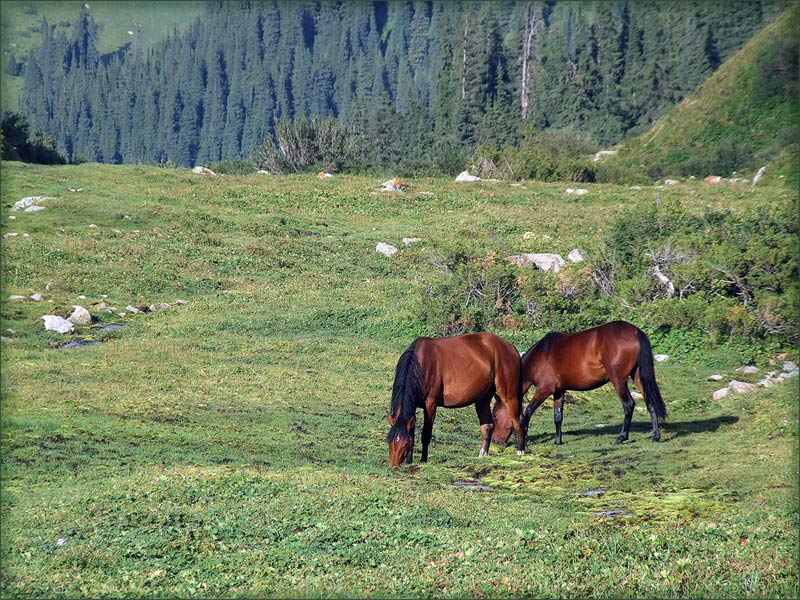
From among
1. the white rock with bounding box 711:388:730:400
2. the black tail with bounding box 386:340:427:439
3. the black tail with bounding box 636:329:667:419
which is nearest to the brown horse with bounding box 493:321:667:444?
the black tail with bounding box 636:329:667:419

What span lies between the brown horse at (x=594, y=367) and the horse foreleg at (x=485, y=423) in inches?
22.3

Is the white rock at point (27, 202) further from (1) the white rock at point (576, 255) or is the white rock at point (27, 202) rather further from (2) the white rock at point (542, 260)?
(1) the white rock at point (576, 255)

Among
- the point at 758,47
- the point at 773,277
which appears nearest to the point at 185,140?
the point at 758,47

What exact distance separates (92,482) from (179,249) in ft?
76.5

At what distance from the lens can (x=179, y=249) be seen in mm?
35469

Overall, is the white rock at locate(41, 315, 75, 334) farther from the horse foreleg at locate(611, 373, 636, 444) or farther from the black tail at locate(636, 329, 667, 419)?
the black tail at locate(636, 329, 667, 419)

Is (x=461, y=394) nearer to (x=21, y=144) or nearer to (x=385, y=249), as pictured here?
(x=385, y=249)

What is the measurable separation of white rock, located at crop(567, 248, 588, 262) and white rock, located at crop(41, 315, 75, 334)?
17.3 meters

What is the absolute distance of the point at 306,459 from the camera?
603 inches

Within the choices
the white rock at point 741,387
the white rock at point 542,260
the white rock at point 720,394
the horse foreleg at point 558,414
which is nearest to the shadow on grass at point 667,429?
the horse foreleg at point 558,414

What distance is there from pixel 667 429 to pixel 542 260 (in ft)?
54.5

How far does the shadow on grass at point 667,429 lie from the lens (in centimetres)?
1722

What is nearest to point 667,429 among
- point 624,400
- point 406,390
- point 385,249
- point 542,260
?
point 624,400

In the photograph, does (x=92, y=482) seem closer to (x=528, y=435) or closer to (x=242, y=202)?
(x=528, y=435)
